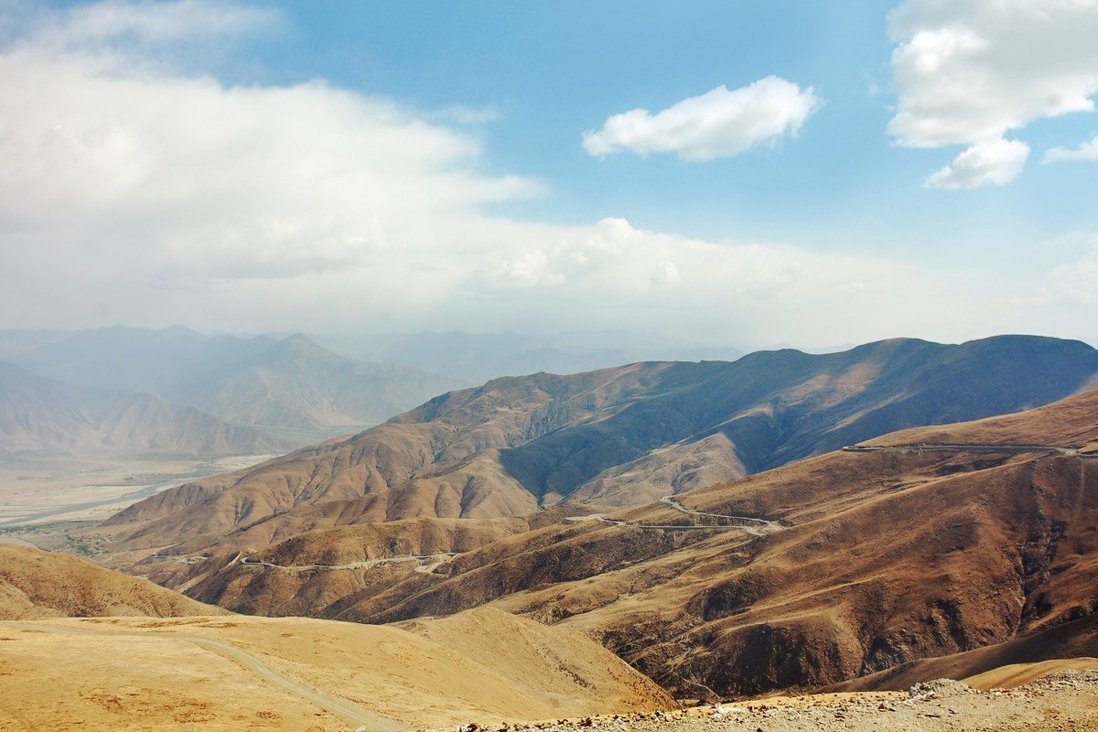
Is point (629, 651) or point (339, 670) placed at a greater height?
point (339, 670)

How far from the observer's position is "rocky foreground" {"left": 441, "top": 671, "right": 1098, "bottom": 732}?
28.5 m

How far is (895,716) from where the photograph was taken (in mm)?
30250

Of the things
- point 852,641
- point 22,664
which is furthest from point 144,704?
point 852,641

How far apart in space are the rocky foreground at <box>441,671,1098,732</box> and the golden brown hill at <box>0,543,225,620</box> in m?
99.1

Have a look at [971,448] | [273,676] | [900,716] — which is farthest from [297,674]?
[971,448]

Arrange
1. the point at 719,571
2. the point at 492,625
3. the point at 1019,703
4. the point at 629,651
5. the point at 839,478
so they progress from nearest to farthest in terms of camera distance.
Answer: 1. the point at 1019,703
2. the point at 492,625
3. the point at 629,651
4. the point at 719,571
5. the point at 839,478

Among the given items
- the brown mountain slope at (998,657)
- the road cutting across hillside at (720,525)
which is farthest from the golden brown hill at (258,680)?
the road cutting across hillside at (720,525)

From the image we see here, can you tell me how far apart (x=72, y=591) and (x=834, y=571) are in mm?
117804

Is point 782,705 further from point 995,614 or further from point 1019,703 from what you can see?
point 995,614

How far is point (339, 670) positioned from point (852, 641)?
213ft

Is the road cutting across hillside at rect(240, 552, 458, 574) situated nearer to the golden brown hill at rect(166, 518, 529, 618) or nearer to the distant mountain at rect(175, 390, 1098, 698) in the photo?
the golden brown hill at rect(166, 518, 529, 618)

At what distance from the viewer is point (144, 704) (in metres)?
33.8

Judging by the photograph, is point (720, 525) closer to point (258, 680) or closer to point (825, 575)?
point (825, 575)

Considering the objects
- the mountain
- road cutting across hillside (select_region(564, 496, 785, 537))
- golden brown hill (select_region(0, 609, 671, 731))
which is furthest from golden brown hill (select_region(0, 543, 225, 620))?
road cutting across hillside (select_region(564, 496, 785, 537))
